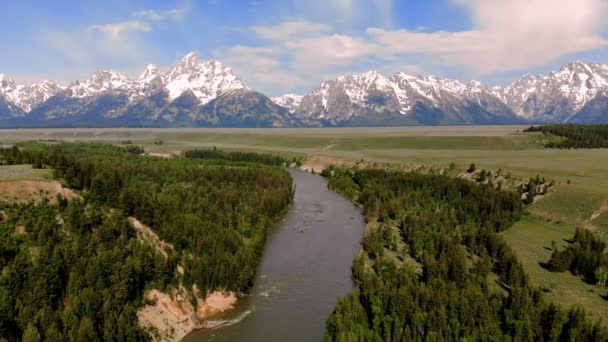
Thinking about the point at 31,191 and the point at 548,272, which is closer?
the point at 31,191

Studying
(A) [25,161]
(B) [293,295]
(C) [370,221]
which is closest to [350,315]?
(B) [293,295]

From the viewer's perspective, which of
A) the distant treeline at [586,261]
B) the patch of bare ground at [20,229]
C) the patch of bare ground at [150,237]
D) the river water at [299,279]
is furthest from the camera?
the distant treeline at [586,261]

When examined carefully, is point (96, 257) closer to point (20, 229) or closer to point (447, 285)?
point (20, 229)

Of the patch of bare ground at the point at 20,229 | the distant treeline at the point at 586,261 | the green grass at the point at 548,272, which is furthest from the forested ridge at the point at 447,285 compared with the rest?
the patch of bare ground at the point at 20,229

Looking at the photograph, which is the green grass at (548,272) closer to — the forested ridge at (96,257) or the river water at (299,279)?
the river water at (299,279)

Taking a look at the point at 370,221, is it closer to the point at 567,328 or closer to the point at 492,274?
the point at 492,274

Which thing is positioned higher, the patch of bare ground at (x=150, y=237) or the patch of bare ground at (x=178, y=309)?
the patch of bare ground at (x=150, y=237)

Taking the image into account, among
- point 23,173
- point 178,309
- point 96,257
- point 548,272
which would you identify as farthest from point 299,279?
point 23,173
